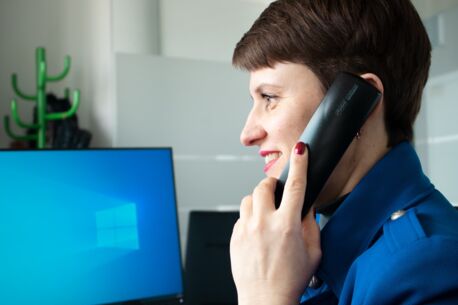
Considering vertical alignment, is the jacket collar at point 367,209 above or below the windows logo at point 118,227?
above

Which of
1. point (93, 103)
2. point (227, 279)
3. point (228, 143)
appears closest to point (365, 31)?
point (227, 279)

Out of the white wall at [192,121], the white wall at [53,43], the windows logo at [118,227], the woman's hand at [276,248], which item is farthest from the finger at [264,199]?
the white wall at [53,43]

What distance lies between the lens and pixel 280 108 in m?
0.81

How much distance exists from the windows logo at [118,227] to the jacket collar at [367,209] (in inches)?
23.4

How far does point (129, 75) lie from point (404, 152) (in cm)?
140

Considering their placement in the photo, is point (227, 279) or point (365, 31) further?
point (227, 279)

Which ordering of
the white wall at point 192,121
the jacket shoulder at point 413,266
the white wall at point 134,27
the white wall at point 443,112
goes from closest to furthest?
1. the jacket shoulder at point 413,266
2. the white wall at point 443,112
3. the white wall at point 192,121
4. the white wall at point 134,27

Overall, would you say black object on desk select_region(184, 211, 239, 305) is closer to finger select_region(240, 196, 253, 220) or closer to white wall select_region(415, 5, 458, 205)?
white wall select_region(415, 5, 458, 205)

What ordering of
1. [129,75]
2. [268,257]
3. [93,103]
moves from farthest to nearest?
[93,103] → [129,75] → [268,257]

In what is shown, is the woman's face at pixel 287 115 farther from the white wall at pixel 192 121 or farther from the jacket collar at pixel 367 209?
the white wall at pixel 192 121

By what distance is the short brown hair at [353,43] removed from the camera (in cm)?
76

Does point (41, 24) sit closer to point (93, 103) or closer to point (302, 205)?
point (93, 103)

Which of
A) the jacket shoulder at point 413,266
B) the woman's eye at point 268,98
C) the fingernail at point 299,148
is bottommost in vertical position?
the jacket shoulder at point 413,266

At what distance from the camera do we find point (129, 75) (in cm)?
200
